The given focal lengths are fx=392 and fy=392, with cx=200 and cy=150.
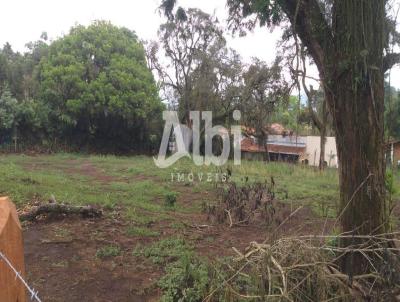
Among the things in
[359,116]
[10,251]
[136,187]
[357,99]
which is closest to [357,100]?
[357,99]

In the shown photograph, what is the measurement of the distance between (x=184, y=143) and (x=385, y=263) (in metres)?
16.4

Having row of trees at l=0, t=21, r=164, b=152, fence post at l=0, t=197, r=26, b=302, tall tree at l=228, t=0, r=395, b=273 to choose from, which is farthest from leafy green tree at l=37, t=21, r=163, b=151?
fence post at l=0, t=197, r=26, b=302

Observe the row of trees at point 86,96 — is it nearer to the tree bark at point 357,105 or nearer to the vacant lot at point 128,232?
the vacant lot at point 128,232

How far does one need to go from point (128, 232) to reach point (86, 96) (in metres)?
12.2

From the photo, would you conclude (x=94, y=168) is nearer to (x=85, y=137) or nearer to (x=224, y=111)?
(x=85, y=137)

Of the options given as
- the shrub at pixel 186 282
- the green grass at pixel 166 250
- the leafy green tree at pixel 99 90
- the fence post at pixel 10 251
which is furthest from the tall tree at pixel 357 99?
the leafy green tree at pixel 99 90

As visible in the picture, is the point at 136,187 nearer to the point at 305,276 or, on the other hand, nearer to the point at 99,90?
the point at 305,276

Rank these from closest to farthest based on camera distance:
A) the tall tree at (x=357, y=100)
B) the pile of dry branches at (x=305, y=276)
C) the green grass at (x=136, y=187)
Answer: the pile of dry branches at (x=305, y=276), the tall tree at (x=357, y=100), the green grass at (x=136, y=187)

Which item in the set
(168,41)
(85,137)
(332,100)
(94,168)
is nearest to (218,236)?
(332,100)

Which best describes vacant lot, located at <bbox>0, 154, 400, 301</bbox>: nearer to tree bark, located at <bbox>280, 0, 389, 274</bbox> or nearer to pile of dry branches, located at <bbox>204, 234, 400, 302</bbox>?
pile of dry branches, located at <bbox>204, 234, 400, 302</bbox>

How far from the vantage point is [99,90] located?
16.0 m

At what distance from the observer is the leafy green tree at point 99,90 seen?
16.0 meters

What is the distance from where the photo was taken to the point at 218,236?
15.8 ft

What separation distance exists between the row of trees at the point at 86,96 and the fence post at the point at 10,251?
593 inches
